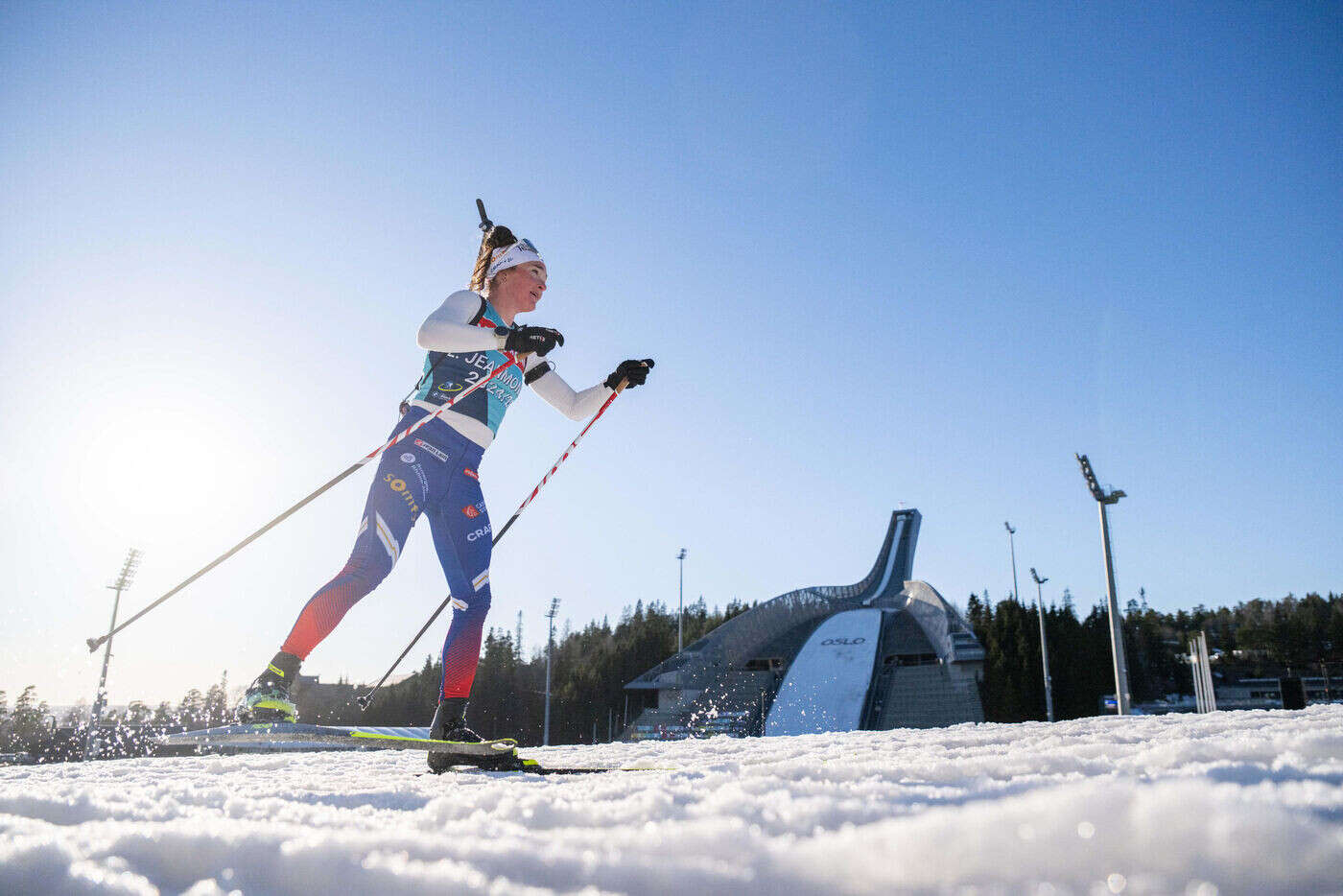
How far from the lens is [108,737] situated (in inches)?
1619

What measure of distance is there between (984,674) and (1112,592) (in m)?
17.7

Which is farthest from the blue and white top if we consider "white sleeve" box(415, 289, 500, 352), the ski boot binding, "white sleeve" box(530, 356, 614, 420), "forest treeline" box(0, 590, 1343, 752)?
"forest treeline" box(0, 590, 1343, 752)

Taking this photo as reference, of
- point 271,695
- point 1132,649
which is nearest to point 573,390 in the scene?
point 271,695

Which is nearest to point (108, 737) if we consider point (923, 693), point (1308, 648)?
point (923, 693)

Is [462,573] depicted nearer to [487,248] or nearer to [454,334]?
[454,334]

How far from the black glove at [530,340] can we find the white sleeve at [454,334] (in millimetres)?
67

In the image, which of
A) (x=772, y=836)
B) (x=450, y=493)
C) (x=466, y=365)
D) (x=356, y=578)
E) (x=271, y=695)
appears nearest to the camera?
(x=772, y=836)

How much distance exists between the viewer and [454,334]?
343 centimetres

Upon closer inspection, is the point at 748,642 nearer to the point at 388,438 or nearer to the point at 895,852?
the point at 388,438

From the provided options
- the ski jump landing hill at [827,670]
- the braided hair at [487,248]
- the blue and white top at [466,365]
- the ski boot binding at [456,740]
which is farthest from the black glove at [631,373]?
the ski jump landing hill at [827,670]

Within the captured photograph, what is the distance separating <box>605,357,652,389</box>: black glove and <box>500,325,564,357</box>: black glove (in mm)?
755

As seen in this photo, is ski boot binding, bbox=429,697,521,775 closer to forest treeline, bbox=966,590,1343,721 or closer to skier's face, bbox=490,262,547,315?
skier's face, bbox=490,262,547,315

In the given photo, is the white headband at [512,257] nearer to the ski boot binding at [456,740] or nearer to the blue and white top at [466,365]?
the blue and white top at [466,365]

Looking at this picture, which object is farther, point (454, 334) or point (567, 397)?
point (567, 397)
